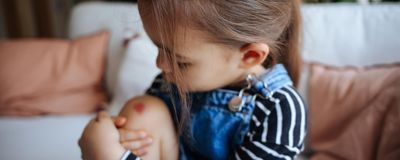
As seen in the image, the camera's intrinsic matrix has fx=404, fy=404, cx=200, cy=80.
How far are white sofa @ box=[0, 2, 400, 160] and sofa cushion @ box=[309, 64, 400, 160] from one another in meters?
0.06

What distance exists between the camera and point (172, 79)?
0.72m

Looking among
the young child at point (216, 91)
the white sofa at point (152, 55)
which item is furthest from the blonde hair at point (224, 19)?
the white sofa at point (152, 55)

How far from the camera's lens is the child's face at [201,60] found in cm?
66

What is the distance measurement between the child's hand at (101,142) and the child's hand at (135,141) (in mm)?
13

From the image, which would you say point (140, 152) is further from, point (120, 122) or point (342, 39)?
point (342, 39)

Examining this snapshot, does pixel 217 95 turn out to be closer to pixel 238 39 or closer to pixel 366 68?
pixel 238 39

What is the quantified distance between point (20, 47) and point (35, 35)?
43.1 inches

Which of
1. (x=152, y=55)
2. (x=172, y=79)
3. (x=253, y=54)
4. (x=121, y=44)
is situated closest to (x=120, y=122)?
(x=172, y=79)

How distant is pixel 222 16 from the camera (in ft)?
2.10

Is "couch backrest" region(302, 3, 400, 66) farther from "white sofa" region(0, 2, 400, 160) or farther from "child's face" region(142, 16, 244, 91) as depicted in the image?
"child's face" region(142, 16, 244, 91)

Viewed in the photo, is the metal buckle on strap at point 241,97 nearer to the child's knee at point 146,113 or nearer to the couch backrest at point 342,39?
the child's knee at point 146,113

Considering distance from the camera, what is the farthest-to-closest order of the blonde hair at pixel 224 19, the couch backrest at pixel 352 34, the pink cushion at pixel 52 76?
the pink cushion at pixel 52 76 < the couch backrest at pixel 352 34 < the blonde hair at pixel 224 19

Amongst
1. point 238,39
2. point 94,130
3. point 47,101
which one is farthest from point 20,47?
point 238,39

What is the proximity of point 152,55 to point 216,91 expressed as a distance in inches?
21.5
